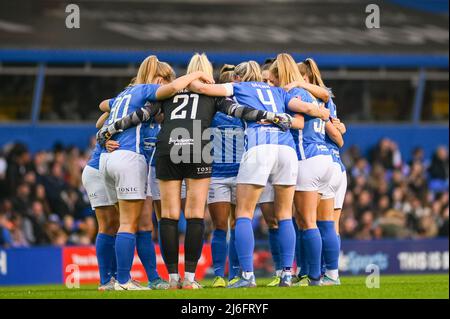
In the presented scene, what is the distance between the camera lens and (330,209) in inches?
532

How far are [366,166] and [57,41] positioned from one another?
308 inches

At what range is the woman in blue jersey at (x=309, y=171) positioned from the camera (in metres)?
12.8

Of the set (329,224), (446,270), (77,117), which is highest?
(77,117)

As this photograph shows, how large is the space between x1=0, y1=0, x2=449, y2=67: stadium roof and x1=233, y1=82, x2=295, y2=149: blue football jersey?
13680mm

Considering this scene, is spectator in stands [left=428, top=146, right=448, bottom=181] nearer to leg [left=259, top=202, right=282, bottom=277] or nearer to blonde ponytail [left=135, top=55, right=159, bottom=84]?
leg [left=259, top=202, right=282, bottom=277]

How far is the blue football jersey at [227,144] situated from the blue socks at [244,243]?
2.89 feet

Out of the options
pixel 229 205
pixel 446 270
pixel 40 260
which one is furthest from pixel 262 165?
pixel 446 270

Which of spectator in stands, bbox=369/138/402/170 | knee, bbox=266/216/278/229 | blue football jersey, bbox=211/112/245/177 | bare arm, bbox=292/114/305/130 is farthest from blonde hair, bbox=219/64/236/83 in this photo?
spectator in stands, bbox=369/138/402/170

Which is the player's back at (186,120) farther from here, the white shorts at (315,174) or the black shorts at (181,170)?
the white shorts at (315,174)

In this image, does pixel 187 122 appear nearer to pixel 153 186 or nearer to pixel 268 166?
pixel 268 166
